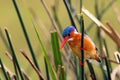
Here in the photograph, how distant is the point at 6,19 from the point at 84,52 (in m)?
2.76

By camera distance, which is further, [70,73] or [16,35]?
→ [16,35]

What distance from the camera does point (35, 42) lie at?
10.5 ft

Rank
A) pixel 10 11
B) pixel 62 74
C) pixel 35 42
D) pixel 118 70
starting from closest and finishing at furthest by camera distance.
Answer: pixel 62 74
pixel 118 70
pixel 35 42
pixel 10 11

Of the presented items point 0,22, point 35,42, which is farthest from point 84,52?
point 0,22

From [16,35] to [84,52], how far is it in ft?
7.81

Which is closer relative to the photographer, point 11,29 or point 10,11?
point 11,29

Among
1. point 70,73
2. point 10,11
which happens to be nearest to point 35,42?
point 10,11

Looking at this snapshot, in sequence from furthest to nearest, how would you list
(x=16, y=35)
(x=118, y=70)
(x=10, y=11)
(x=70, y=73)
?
(x=10, y=11) → (x=16, y=35) → (x=70, y=73) → (x=118, y=70)

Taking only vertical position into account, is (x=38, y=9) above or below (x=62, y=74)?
above

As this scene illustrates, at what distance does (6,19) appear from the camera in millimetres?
3777

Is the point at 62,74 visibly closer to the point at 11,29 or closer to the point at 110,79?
the point at 110,79

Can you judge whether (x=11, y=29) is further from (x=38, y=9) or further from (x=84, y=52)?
(x=84, y=52)

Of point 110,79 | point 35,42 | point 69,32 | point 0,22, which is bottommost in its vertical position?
point 110,79

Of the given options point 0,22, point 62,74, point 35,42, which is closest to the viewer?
point 62,74
